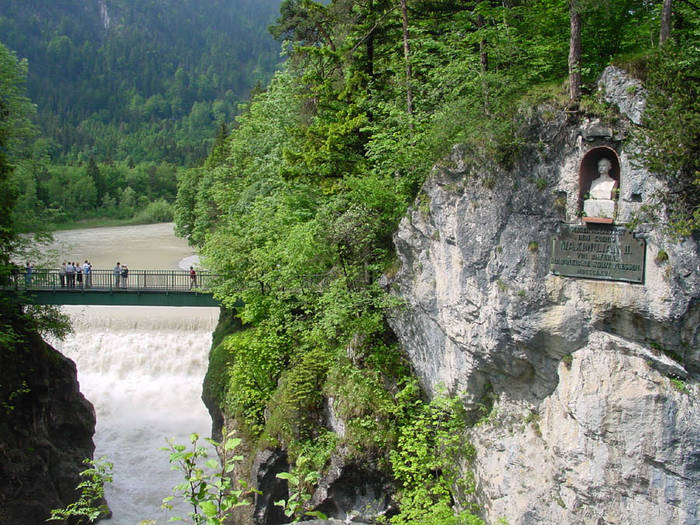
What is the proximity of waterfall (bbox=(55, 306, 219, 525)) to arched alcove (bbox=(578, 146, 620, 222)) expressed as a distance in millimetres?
17369

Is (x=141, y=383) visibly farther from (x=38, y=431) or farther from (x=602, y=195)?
(x=602, y=195)

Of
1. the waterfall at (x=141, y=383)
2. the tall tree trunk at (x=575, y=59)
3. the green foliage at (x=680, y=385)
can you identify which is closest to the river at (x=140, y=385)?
the waterfall at (x=141, y=383)

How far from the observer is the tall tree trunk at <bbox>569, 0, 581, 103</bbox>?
10023 millimetres

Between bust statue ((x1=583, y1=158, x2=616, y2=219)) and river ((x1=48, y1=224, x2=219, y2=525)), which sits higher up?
bust statue ((x1=583, y1=158, x2=616, y2=219))

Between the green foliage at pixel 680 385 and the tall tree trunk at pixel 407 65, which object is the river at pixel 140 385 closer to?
the tall tree trunk at pixel 407 65

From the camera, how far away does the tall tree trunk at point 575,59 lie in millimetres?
10023

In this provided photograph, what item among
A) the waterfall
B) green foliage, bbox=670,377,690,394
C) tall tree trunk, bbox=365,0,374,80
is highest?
tall tree trunk, bbox=365,0,374,80

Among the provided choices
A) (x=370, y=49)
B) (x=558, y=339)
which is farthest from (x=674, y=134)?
(x=370, y=49)

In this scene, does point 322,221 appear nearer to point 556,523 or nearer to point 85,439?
point 556,523

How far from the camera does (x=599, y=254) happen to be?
9805mm

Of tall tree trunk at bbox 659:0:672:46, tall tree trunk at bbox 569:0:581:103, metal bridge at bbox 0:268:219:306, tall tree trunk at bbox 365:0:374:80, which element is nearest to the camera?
tall tree trunk at bbox 659:0:672:46

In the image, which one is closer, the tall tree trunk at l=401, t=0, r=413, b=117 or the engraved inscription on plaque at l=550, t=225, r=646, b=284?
the engraved inscription on plaque at l=550, t=225, r=646, b=284

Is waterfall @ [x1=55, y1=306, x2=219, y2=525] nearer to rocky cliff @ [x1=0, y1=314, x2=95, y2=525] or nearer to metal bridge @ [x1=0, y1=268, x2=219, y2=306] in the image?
rocky cliff @ [x1=0, y1=314, x2=95, y2=525]

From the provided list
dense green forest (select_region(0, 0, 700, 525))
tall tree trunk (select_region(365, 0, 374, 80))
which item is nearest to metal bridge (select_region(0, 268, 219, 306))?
dense green forest (select_region(0, 0, 700, 525))
